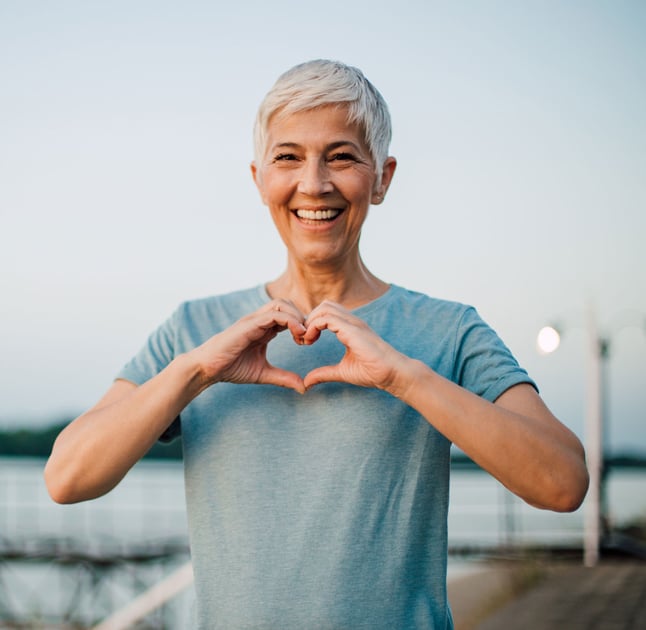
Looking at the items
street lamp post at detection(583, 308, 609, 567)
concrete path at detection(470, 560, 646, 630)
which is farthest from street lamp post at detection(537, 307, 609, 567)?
concrete path at detection(470, 560, 646, 630)

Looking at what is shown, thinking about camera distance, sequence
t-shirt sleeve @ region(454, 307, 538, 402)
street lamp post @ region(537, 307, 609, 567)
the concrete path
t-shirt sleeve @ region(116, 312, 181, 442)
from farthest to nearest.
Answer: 1. street lamp post @ region(537, 307, 609, 567)
2. the concrete path
3. t-shirt sleeve @ region(116, 312, 181, 442)
4. t-shirt sleeve @ region(454, 307, 538, 402)

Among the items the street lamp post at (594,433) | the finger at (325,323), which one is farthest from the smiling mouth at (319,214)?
the street lamp post at (594,433)

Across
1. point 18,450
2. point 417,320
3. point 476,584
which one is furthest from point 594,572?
point 18,450

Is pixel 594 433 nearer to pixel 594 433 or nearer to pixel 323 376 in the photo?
pixel 594 433

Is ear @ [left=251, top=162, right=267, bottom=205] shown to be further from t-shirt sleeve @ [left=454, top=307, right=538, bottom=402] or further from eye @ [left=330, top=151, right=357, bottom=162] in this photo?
t-shirt sleeve @ [left=454, top=307, right=538, bottom=402]

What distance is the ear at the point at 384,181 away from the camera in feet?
5.80

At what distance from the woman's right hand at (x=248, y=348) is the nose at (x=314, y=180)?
8.8 inches

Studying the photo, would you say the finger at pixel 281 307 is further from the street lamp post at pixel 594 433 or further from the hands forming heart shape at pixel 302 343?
the street lamp post at pixel 594 433

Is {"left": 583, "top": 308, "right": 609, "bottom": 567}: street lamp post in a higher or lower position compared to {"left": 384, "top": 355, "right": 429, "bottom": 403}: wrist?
lower

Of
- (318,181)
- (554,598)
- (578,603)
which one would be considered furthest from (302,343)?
(554,598)

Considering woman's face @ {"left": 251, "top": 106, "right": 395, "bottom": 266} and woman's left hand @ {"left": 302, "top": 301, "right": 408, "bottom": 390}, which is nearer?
woman's left hand @ {"left": 302, "top": 301, "right": 408, "bottom": 390}

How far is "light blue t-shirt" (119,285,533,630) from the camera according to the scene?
5.05 feet

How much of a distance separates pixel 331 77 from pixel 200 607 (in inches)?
42.0

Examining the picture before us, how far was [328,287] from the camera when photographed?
5.82 feet
